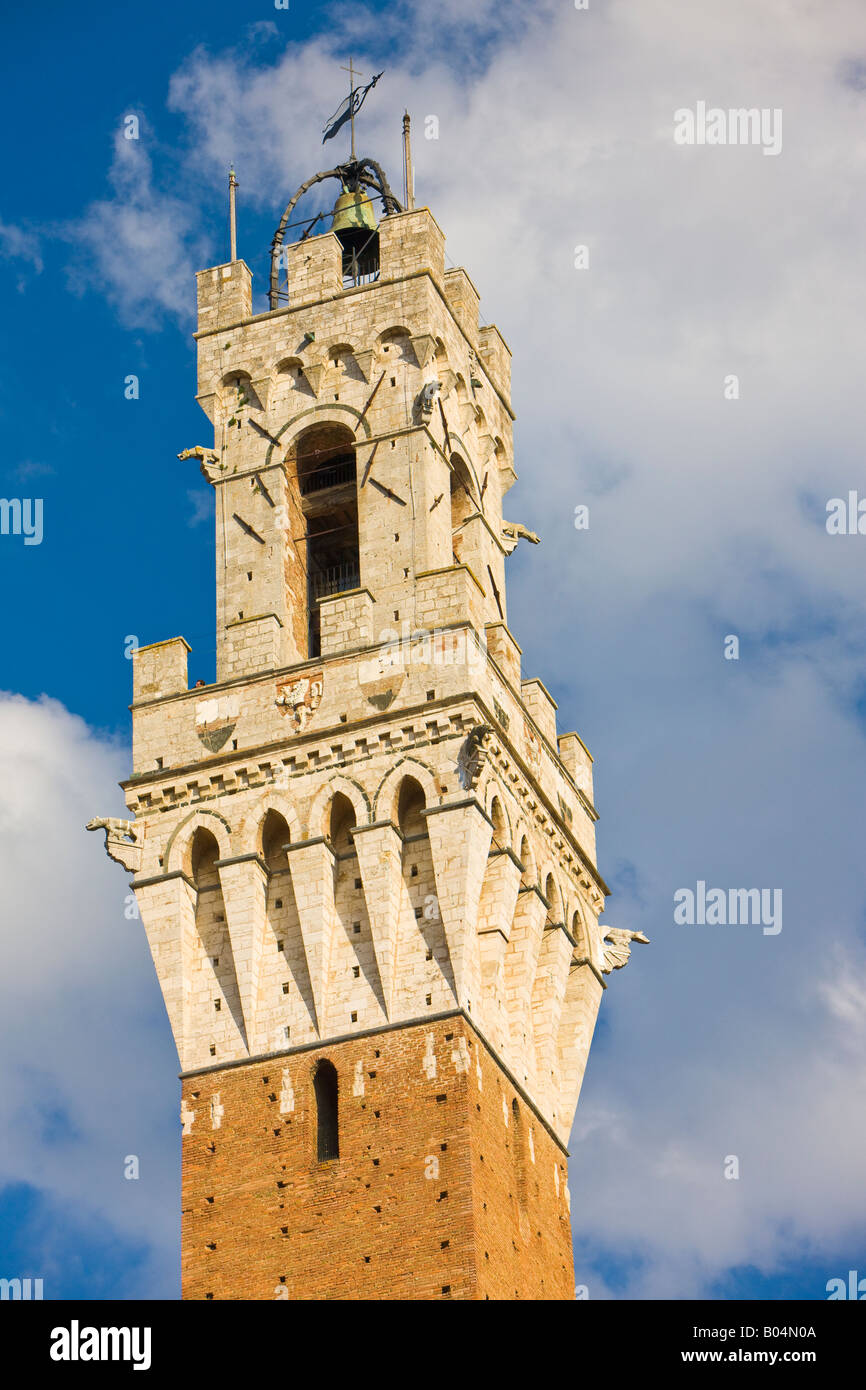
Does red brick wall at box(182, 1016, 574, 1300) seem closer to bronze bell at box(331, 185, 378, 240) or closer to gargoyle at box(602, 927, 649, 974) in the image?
gargoyle at box(602, 927, 649, 974)

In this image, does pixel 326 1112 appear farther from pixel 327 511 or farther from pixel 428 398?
pixel 428 398

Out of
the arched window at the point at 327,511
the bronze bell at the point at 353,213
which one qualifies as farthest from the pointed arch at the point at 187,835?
the bronze bell at the point at 353,213

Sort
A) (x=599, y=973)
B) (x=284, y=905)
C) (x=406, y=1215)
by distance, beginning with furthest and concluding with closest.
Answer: (x=599, y=973) < (x=284, y=905) < (x=406, y=1215)

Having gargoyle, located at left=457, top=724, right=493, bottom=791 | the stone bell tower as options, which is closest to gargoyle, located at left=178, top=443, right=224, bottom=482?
the stone bell tower

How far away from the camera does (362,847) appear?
161 ft

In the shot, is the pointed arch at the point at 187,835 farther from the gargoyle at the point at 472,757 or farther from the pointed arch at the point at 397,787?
the gargoyle at the point at 472,757

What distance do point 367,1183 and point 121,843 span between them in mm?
7803

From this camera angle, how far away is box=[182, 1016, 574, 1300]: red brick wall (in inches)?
1805

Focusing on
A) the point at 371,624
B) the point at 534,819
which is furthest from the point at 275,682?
the point at 534,819

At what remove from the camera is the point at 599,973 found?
53875mm

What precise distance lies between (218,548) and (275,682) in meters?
4.17

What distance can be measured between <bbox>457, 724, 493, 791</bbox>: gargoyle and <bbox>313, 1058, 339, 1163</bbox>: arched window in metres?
5.28

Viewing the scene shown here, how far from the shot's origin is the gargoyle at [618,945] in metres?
54.4

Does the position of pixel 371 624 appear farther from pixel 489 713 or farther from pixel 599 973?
pixel 599 973
